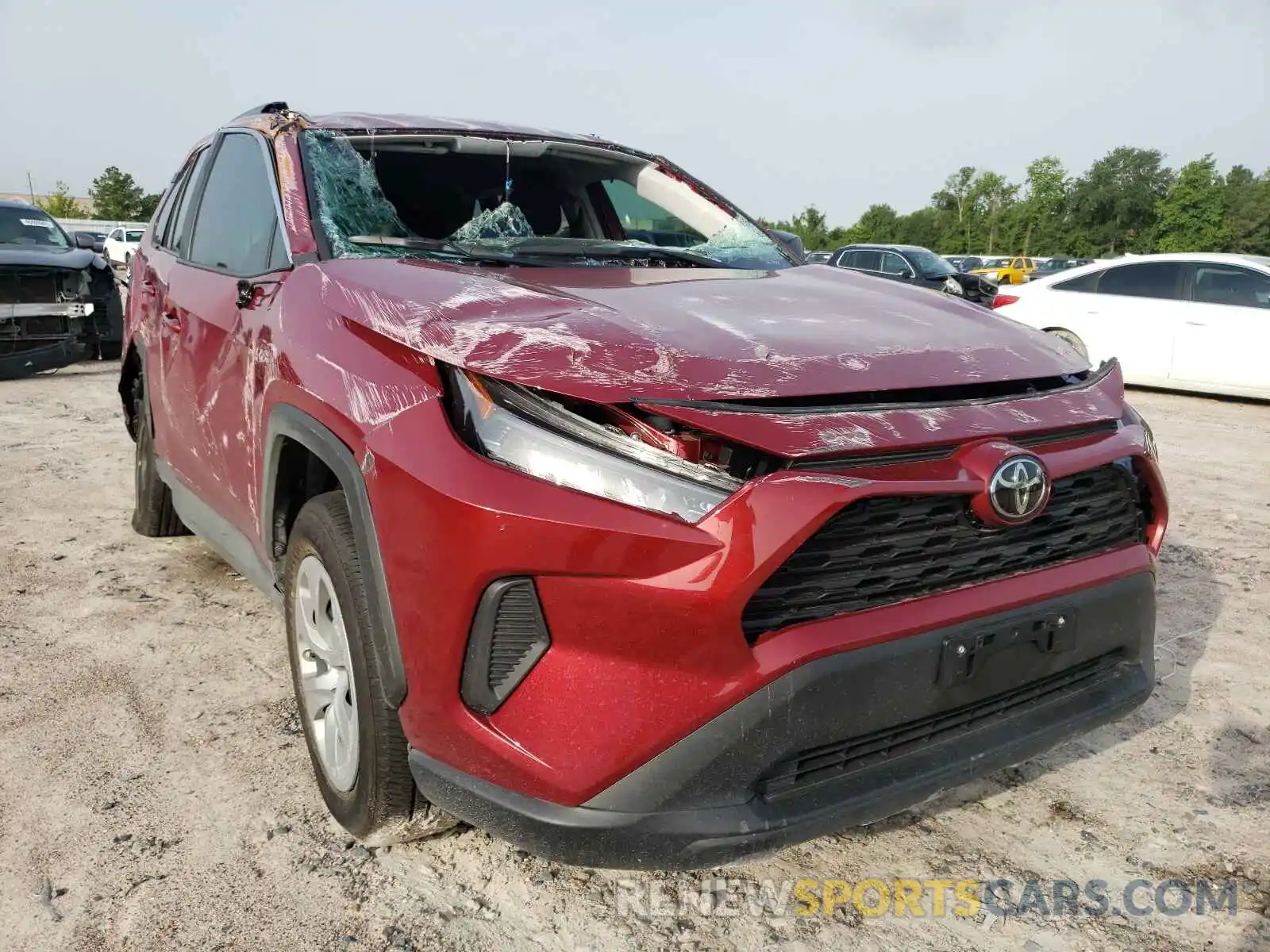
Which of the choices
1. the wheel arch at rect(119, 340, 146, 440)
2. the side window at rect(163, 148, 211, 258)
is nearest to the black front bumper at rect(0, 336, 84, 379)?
the wheel arch at rect(119, 340, 146, 440)

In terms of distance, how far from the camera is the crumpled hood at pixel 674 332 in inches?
69.9

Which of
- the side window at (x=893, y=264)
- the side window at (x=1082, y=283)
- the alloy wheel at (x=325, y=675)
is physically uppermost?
the side window at (x=893, y=264)

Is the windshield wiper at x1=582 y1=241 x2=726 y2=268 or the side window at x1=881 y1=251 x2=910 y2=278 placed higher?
the side window at x1=881 y1=251 x2=910 y2=278

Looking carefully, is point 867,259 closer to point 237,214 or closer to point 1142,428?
point 237,214

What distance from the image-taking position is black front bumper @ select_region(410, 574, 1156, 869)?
1.68 metres

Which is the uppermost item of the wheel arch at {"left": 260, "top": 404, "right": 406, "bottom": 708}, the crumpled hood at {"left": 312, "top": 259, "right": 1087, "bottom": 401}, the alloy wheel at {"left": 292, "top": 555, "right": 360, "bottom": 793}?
the crumpled hood at {"left": 312, "top": 259, "right": 1087, "bottom": 401}

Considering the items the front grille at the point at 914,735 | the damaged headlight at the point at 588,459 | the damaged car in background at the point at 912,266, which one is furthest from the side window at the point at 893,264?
the damaged headlight at the point at 588,459

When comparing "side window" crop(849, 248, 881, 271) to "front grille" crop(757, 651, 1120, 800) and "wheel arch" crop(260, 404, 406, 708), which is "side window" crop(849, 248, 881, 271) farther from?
"wheel arch" crop(260, 404, 406, 708)

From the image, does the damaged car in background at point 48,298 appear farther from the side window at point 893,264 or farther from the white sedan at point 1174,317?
the side window at point 893,264

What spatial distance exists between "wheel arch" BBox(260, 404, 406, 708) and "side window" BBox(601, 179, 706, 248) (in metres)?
1.43

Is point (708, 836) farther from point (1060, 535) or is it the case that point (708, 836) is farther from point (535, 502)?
point (1060, 535)

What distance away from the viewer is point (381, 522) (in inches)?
72.6

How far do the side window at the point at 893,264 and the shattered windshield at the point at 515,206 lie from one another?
11629mm

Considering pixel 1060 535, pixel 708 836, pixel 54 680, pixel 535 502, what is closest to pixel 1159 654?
pixel 1060 535
